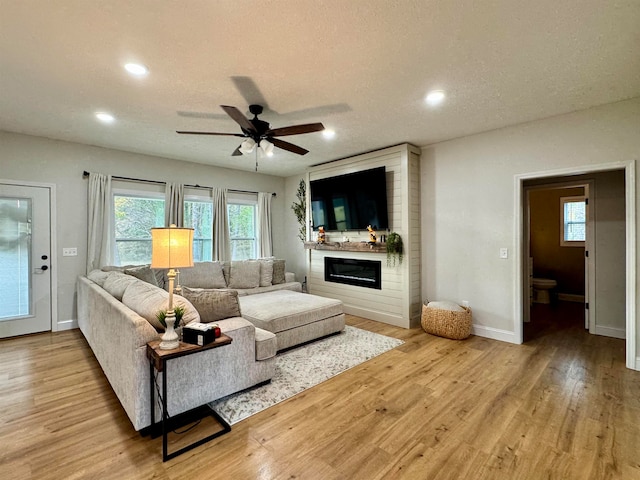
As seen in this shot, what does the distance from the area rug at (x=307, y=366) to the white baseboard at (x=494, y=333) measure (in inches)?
45.5

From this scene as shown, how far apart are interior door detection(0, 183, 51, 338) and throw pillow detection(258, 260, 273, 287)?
307 cm

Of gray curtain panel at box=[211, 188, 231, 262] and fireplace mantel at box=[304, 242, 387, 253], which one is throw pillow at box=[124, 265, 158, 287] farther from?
fireplace mantel at box=[304, 242, 387, 253]

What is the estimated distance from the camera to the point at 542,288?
627 cm

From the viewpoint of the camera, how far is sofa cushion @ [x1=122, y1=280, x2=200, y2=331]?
2361 mm

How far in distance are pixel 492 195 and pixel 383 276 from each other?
78.0 inches

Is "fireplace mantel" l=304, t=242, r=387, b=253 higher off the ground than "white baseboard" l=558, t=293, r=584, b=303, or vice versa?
"fireplace mantel" l=304, t=242, r=387, b=253

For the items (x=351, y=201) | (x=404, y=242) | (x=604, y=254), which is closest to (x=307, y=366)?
(x=404, y=242)

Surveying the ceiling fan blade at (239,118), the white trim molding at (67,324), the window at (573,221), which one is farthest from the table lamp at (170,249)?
the window at (573,221)

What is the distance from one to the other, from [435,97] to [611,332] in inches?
159

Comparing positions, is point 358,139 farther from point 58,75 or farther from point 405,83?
point 58,75

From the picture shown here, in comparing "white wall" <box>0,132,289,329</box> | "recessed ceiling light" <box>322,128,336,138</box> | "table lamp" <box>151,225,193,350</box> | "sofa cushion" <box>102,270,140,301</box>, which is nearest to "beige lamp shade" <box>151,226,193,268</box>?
"table lamp" <box>151,225,193,350</box>

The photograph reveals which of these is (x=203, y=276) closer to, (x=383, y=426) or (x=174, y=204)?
(x=174, y=204)

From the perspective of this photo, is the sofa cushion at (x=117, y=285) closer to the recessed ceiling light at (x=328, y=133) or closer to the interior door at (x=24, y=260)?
the interior door at (x=24, y=260)

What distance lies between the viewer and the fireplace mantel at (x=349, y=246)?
5.00m
